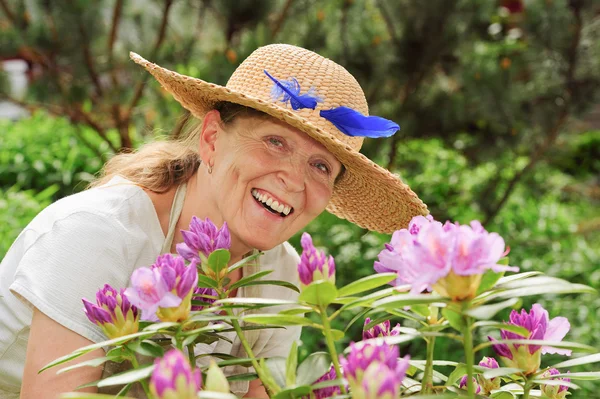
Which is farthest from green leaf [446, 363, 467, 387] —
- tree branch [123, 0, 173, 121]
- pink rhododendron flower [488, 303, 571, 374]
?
tree branch [123, 0, 173, 121]

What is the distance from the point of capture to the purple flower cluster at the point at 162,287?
89cm


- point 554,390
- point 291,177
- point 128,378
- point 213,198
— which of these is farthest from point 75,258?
point 554,390

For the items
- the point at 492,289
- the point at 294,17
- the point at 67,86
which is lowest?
the point at 67,86

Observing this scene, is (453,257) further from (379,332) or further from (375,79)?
(375,79)

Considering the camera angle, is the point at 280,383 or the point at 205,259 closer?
the point at 280,383

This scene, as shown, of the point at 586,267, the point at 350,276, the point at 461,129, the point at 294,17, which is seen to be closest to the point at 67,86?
the point at 294,17

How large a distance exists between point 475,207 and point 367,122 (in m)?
3.21

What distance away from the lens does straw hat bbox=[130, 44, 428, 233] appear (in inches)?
57.2

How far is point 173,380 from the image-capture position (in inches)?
26.5

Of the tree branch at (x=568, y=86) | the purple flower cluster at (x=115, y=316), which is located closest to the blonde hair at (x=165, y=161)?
the purple flower cluster at (x=115, y=316)

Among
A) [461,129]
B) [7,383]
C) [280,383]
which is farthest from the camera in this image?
[461,129]

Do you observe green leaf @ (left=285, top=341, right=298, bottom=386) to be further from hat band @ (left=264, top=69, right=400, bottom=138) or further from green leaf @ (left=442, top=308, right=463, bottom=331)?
hat band @ (left=264, top=69, right=400, bottom=138)

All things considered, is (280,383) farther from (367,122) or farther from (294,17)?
(294,17)

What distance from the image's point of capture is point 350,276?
3857 millimetres
